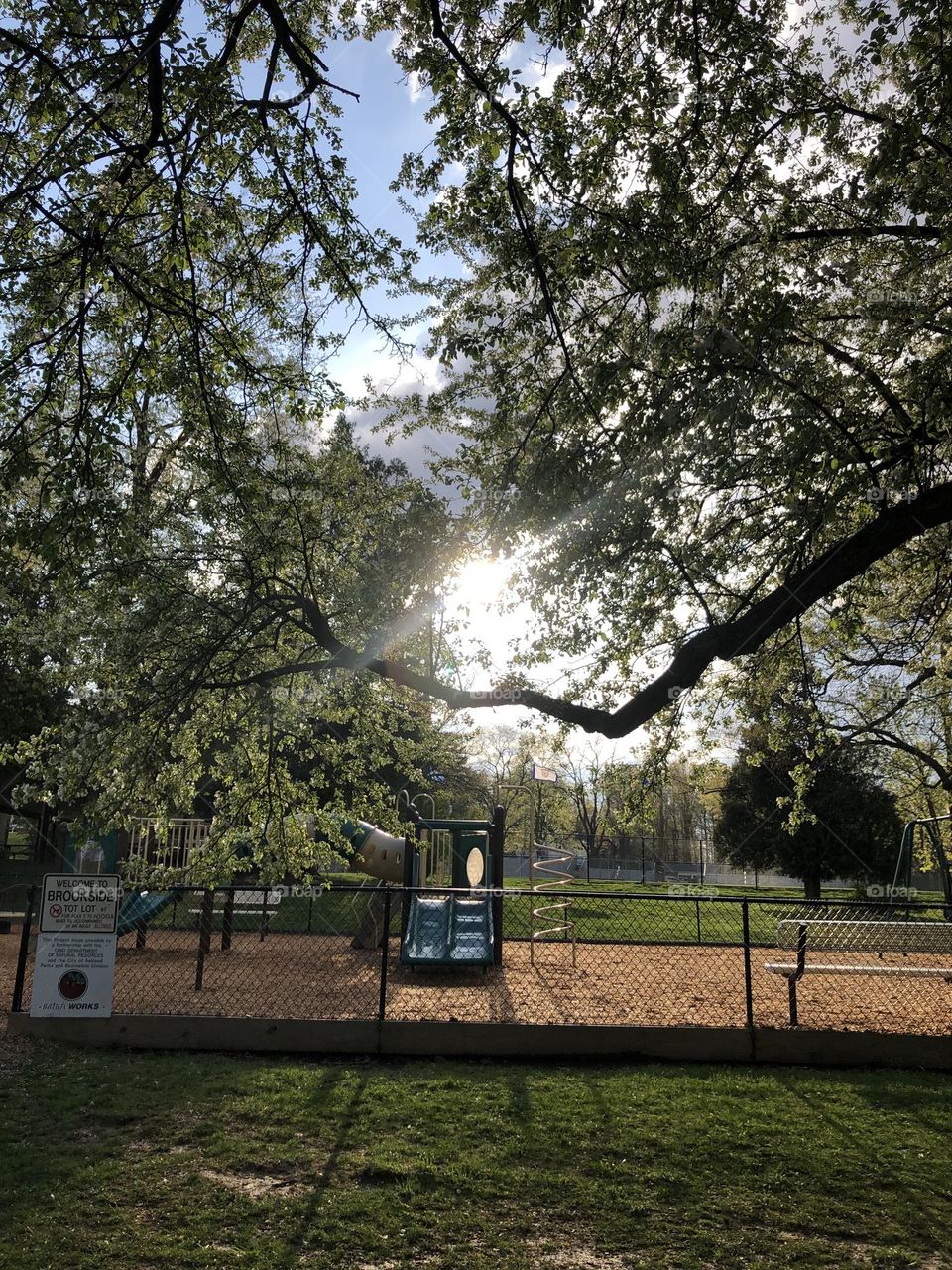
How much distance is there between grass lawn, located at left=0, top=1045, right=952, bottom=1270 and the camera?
13.7ft

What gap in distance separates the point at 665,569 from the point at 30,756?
6082 millimetres

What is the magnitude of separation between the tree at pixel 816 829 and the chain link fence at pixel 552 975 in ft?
59.5

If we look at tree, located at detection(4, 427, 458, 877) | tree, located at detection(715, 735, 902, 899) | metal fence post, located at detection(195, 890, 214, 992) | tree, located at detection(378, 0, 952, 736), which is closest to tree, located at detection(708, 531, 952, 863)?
tree, located at detection(378, 0, 952, 736)

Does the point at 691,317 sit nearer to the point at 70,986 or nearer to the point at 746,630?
the point at 746,630

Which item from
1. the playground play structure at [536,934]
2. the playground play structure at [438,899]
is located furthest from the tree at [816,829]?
the playground play structure at [438,899]

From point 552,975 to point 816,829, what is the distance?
26.4 meters

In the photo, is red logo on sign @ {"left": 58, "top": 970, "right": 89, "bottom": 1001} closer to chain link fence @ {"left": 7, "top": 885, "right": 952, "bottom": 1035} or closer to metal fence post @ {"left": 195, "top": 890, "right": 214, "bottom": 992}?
chain link fence @ {"left": 7, "top": 885, "right": 952, "bottom": 1035}

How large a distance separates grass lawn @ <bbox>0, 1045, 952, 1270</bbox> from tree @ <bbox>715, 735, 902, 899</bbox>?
25.2m

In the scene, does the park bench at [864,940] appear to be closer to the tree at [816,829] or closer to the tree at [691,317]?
the tree at [691,317]

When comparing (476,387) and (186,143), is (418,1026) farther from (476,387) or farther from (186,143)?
(186,143)

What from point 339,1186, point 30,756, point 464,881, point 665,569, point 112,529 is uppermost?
point 665,569

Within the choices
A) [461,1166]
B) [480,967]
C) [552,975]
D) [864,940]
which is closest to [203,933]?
[480,967]

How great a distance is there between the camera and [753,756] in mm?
10422

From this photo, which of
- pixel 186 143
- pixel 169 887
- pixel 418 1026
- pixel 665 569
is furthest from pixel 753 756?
pixel 186 143
